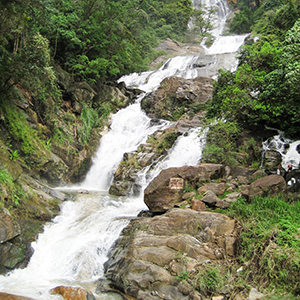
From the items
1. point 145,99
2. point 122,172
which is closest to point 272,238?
point 122,172

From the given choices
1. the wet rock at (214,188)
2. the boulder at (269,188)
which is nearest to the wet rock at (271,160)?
the wet rock at (214,188)

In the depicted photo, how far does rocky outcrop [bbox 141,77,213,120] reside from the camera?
70.3 feet

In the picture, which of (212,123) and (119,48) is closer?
(212,123)

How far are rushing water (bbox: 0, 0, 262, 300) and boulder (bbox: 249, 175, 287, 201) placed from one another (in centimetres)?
446

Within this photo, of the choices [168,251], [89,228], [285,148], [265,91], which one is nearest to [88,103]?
[89,228]

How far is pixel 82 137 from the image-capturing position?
17609mm

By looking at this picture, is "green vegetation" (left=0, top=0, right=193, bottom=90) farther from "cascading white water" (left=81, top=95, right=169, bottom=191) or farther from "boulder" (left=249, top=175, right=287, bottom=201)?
"boulder" (left=249, top=175, right=287, bottom=201)

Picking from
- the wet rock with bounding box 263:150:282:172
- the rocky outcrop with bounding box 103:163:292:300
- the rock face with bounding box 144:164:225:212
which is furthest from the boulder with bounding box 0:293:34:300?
the wet rock with bounding box 263:150:282:172

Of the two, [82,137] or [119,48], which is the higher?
[119,48]

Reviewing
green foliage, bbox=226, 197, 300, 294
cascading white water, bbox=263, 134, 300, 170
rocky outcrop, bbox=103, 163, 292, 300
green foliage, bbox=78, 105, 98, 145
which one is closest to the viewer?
green foliage, bbox=226, 197, 300, 294

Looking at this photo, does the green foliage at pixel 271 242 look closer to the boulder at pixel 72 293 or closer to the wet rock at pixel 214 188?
the wet rock at pixel 214 188

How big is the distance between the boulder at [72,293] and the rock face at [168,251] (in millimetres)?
895

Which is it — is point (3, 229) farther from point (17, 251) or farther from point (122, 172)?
point (122, 172)

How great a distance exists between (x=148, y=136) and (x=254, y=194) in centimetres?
1071
